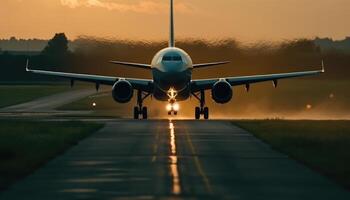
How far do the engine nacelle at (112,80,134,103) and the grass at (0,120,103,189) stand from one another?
931 cm

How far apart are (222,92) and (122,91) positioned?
6.02m

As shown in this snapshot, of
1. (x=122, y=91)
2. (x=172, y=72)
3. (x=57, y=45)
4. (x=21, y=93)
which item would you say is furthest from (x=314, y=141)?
(x=57, y=45)

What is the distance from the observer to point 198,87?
63562 mm

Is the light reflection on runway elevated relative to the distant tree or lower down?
lower down

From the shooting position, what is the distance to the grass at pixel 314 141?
28.1m

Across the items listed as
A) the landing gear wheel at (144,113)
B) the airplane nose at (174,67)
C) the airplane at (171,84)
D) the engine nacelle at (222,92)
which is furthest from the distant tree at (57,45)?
the airplane nose at (174,67)

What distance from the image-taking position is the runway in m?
21.2

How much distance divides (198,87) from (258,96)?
27404 millimetres

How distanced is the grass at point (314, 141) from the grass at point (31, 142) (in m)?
7.57

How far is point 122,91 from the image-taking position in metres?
60.3

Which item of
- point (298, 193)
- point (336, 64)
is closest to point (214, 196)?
point (298, 193)

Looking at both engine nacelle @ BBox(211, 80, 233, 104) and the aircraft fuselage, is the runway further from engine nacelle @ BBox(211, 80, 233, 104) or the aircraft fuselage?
engine nacelle @ BBox(211, 80, 233, 104)

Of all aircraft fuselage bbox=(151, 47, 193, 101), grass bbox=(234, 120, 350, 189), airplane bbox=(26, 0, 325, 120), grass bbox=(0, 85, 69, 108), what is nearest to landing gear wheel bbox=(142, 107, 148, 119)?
airplane bbox=(26, 0, 325, 120)

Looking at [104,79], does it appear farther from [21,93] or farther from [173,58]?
[21,93]
